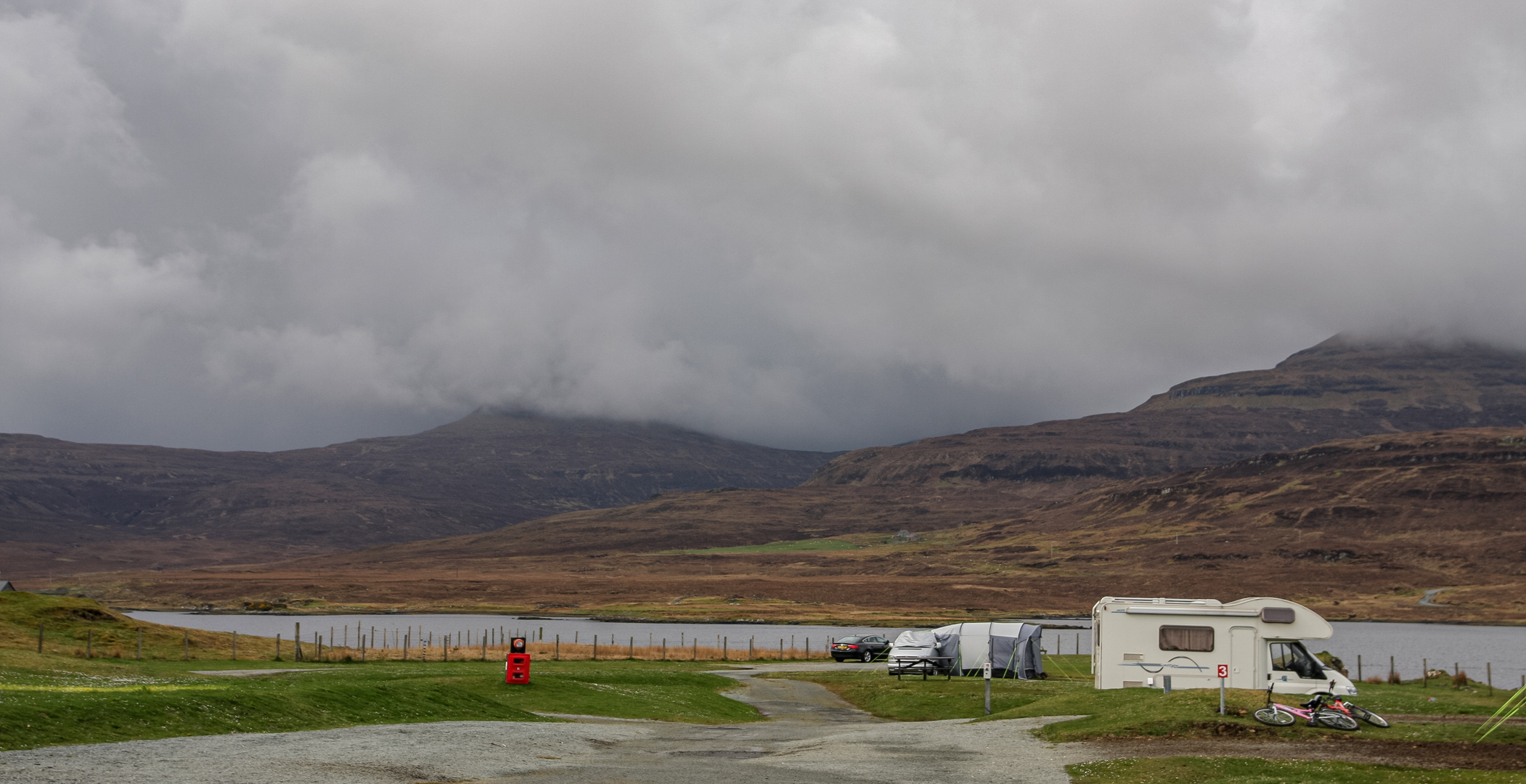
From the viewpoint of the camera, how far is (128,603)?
189 metres

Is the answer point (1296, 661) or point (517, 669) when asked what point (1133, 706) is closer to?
point (1296, 661)

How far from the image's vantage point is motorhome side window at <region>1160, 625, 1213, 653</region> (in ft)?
132

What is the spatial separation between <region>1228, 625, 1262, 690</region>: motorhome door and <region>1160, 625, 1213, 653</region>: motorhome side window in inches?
32.5

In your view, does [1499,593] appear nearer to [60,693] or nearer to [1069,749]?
[1069,749]

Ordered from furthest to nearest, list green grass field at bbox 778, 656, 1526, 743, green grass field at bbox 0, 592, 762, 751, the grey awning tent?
1. the grey awning tent
2. green grass field at bbox 778, 656, 1526, 743
3. green grass field at bbox 0, 592, 762, 751

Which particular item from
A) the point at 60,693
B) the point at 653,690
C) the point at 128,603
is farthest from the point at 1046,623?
the point at 128,603

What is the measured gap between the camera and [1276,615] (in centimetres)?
3869

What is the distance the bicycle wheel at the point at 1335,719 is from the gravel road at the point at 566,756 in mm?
6065

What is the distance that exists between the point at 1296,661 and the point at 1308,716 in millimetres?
11523

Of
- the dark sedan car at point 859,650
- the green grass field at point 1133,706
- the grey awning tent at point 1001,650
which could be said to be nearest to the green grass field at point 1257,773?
the green grass field at point 1133,706

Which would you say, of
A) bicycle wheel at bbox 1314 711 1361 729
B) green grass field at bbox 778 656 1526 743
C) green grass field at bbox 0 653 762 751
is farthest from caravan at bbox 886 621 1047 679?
bicycle wheel at bbox 1314 711 1361 729

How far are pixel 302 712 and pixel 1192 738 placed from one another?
72.7ft

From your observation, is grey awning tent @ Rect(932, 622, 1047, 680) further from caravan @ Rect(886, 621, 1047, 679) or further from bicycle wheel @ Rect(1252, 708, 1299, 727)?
bicycle wheel @ Rect(1252, 708, 1299, 727)

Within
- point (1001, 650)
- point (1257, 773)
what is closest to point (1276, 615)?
point (1257, 773)
